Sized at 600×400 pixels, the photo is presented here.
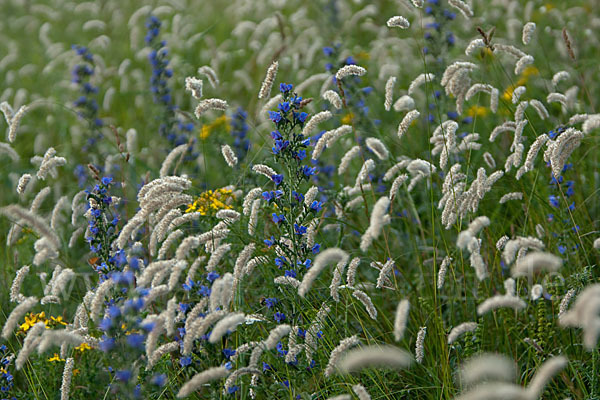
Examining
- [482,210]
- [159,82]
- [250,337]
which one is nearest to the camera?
[250,337]

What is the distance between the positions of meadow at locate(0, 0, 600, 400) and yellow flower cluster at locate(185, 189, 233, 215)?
20 millimetres

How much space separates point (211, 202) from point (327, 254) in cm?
147

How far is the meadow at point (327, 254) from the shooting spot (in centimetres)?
238

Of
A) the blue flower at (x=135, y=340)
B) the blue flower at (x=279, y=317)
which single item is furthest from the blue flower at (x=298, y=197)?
the blue flower at (x=135, y=340)

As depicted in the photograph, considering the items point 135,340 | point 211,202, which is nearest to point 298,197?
point 211,202

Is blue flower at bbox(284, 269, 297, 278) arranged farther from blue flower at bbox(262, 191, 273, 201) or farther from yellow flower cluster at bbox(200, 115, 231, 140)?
yellow flower cluster at bbox(200, 115, 231, 140)

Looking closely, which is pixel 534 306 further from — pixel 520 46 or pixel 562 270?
pixel 520 46

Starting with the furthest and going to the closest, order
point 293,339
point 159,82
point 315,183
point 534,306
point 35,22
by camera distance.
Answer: point 35,22 < point 159,82 < point 315,183 < point 534,306 < point 293,339

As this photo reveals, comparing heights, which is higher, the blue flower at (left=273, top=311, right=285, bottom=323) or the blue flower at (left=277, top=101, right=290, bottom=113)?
the blue flower at (left=277, top=101, right=290, bottom=113)

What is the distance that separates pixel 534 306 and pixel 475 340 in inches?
26.6

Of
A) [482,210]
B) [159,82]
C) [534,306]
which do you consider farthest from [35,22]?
[534,306]

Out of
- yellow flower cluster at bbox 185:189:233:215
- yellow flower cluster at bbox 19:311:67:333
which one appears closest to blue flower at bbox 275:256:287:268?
yellow flower cluster at bbox 185:189:233:215

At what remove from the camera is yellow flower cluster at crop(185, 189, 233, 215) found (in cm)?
334

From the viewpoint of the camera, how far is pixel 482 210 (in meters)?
3.83
